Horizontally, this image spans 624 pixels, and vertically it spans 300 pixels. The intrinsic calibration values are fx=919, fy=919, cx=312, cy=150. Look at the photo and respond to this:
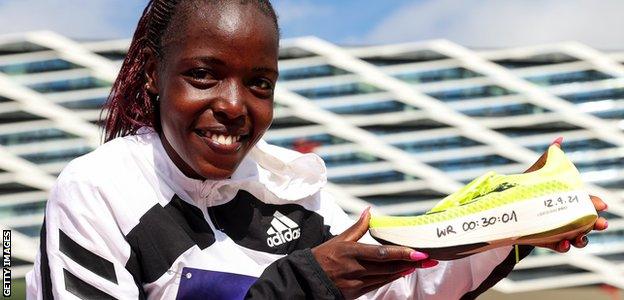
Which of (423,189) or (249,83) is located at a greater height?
(249,83)

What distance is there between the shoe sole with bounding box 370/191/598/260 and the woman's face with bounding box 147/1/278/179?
376 millimetres

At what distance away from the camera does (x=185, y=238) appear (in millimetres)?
1885

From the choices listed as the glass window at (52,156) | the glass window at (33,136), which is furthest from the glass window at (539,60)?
the glass window at (33,136)

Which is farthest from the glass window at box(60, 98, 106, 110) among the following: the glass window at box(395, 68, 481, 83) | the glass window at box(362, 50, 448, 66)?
the glass window at box(395, 68, 481, 83)

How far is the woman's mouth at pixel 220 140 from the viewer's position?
1.82m

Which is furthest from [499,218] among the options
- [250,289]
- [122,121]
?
[122,121]

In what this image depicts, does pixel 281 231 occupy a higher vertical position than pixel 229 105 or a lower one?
lower

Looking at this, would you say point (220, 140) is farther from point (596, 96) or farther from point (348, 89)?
point (596, 96)

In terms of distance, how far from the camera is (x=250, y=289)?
5.68 feet

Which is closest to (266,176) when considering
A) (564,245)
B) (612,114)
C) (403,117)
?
(564,245)

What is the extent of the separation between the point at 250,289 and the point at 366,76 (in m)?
53.0

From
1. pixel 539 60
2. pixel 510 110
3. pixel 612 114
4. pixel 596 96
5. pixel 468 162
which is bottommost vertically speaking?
pixel 468 162

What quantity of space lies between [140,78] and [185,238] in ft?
1.31

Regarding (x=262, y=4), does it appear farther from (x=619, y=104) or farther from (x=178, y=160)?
(x=619, y=104)
